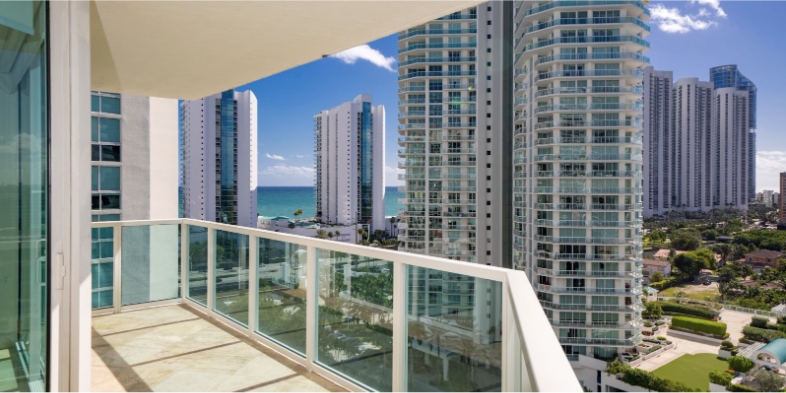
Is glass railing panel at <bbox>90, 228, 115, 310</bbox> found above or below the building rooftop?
above

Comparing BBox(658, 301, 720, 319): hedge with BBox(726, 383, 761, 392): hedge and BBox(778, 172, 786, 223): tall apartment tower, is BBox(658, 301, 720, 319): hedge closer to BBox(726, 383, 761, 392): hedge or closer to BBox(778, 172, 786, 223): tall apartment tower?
BBox(726, 383, 761, 392): hedge

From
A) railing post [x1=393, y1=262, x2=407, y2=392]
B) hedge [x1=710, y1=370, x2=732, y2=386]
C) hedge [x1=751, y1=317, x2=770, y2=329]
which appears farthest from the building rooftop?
railing post [x1=393, y1=262, x2=407, y2=392]

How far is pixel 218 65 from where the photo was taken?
3082 millimetres

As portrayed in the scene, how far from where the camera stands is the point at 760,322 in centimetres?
2744

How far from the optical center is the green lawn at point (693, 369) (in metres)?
27.6

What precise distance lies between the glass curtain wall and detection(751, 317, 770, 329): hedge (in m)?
35.8

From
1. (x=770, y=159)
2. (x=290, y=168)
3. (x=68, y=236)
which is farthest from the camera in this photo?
(x=290, y=168)

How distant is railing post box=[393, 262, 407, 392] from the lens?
7.47 ft

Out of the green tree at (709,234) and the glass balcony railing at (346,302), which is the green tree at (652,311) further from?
the glass balcony railing at (346,302)

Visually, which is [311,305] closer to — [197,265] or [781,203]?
[197,265]

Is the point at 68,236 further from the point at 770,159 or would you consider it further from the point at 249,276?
the point at 770,159

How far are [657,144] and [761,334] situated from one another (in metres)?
14.3

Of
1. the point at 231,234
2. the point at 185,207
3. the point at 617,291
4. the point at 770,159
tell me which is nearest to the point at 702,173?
the point at 770,159

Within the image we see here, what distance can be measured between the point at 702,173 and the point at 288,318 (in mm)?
39030
